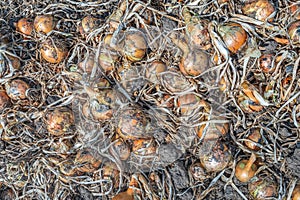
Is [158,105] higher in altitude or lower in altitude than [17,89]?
higher

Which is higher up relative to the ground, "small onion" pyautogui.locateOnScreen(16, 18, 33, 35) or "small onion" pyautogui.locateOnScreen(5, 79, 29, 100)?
"small onion" pyautogui.locateOnScreen(16, 18, 33, 35)

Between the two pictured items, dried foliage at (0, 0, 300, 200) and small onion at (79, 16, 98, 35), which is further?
small onion at (79, 16, 98, 35)

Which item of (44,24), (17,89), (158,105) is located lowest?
(17,89)

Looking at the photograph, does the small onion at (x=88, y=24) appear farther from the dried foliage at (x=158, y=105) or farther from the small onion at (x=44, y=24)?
the small onion at (x=44, y=24)

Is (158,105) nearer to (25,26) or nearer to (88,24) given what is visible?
(88,24)

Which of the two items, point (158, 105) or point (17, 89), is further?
point (17, 89)

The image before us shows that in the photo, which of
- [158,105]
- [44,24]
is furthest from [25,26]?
[158,105]

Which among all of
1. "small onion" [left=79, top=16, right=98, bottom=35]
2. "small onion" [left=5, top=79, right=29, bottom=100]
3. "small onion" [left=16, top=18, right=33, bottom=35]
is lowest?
"small onion" [left=5, top=79, right=29, bottom=100]

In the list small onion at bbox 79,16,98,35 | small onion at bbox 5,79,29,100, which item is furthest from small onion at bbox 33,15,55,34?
small onion at bbox 5,79,29,100

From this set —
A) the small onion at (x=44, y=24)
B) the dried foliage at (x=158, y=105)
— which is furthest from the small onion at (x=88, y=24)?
the small onion at (x=44, y=24)

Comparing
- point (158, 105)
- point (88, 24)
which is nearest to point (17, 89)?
point (88, 24)

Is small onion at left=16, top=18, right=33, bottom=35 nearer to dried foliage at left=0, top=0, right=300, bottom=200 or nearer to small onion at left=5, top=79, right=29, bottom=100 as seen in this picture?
dried foliage at left=0, top=0, right=300, bottom=200

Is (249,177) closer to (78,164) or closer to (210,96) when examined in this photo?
(210,96)
